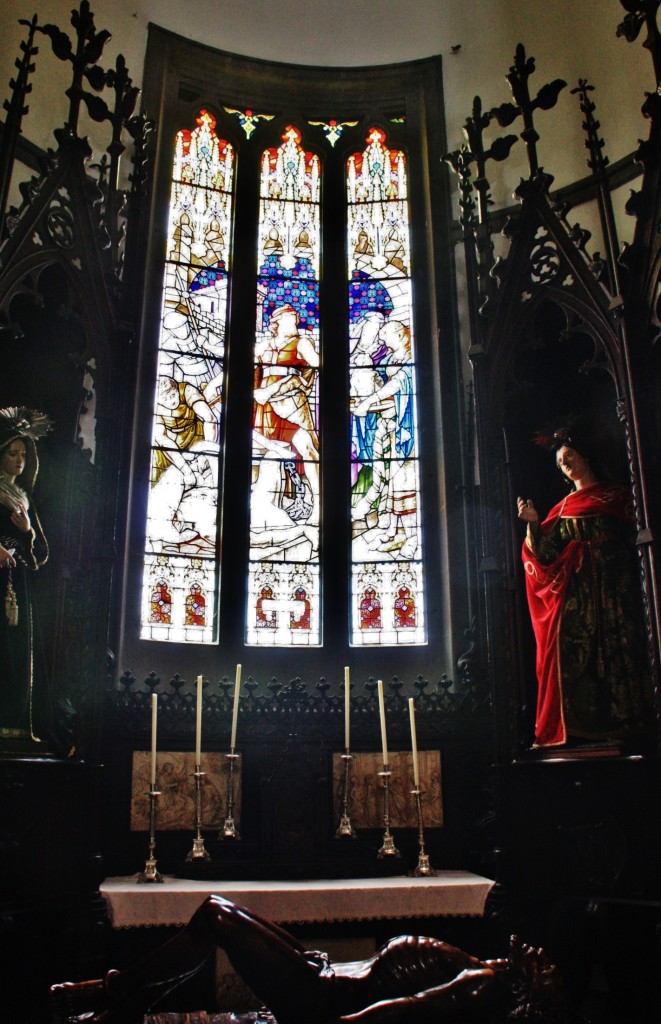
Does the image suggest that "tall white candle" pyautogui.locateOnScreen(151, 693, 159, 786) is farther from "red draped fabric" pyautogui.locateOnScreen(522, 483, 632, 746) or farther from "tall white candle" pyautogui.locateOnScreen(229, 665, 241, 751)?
"red draped fabric" pyautogui.locateOnScreen(522, 483, 632, 746)

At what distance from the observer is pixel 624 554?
5.83m

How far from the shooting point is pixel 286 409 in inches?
299

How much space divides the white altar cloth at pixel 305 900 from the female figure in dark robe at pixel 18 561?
3.40ft

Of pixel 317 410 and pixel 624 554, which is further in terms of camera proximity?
Result: pixel 317 410

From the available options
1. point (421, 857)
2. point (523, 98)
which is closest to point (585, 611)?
point (421, 857)

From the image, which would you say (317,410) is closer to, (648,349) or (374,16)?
(648,349)

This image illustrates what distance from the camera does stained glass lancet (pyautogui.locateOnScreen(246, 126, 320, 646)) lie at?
7062 millimetres

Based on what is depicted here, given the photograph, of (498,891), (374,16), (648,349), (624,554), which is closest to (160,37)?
(374,16)

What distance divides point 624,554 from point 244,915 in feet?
11.3

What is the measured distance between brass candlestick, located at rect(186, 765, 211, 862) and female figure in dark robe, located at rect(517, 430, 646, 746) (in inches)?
75.8

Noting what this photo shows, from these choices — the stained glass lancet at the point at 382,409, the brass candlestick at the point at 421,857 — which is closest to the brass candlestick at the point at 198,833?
the brass candlestick at the point at 421,857

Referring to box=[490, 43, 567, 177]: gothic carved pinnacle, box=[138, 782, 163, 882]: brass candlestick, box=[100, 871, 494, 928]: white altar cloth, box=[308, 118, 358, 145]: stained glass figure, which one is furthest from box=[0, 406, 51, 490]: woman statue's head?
box=[308, 118, 358, 145]: stained glass figure

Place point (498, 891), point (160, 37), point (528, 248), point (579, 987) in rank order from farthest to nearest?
point (160, 37)
point (528, 248)
point (498, 891)
point (579, 987)

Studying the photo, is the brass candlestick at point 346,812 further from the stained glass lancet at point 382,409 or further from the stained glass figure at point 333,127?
the stained glass figure at point 333,127
